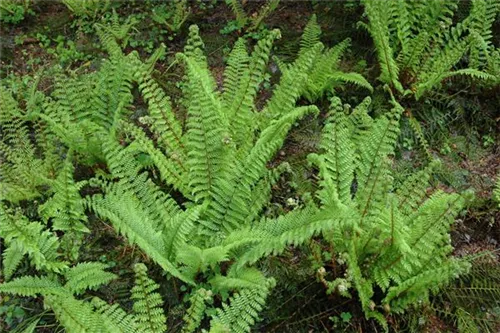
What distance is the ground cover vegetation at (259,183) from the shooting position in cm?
388

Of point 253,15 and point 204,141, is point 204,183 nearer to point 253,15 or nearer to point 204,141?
point 204,141

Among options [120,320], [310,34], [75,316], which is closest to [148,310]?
[120,320]

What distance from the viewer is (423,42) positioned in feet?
17.9

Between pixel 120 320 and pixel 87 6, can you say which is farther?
pixel 87 6

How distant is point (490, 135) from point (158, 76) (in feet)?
12.3

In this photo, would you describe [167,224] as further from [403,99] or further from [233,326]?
[403,99]

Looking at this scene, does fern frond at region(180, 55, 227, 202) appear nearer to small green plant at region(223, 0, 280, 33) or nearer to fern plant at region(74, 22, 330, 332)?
fern plant at region(74, 22, 330, 332)

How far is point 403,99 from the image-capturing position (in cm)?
561

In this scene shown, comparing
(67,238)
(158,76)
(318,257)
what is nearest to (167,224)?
(67,238)

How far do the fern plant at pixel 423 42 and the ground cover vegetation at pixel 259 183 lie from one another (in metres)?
0.03

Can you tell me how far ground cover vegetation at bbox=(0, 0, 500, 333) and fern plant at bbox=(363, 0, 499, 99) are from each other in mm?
26

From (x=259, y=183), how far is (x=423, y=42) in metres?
2.57

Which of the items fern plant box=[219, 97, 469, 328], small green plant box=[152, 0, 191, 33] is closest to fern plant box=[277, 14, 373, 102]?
fern plant box=[219, 97, 469, 328]

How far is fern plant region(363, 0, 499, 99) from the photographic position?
531cm
